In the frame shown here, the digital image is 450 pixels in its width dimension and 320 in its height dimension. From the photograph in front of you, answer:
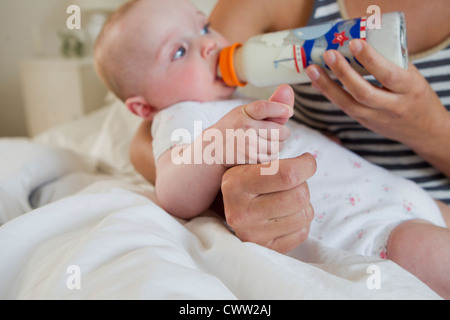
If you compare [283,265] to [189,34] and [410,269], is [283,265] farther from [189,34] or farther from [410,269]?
[189,34]

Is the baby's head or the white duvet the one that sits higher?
the baby's head

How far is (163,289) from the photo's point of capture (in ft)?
1.13

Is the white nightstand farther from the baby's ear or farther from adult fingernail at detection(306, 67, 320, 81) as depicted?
adult fingernail at detection(306, 67, 320, 81)

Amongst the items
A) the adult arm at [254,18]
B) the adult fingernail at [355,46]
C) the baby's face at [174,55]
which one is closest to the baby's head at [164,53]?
the baby's face at [174,55]

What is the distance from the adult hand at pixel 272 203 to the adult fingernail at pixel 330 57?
161 mm

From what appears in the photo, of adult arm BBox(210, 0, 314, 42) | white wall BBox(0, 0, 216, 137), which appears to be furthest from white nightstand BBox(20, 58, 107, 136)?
adult arm BBox(210, 0, 314, 42)

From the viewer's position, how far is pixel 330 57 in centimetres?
56

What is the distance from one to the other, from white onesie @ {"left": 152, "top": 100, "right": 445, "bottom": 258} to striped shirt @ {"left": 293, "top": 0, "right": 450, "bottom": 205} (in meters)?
0.10

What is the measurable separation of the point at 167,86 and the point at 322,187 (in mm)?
346

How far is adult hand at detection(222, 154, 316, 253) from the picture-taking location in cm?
47

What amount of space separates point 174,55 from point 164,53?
0.07 ft

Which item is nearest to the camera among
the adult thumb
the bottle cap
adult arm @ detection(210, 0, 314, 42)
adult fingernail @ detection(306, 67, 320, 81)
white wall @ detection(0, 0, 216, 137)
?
the adult thumb

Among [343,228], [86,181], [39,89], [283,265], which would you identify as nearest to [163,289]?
[283,265]

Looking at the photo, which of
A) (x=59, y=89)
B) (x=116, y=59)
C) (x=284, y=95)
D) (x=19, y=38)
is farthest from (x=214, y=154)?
(x=19, y=38)
